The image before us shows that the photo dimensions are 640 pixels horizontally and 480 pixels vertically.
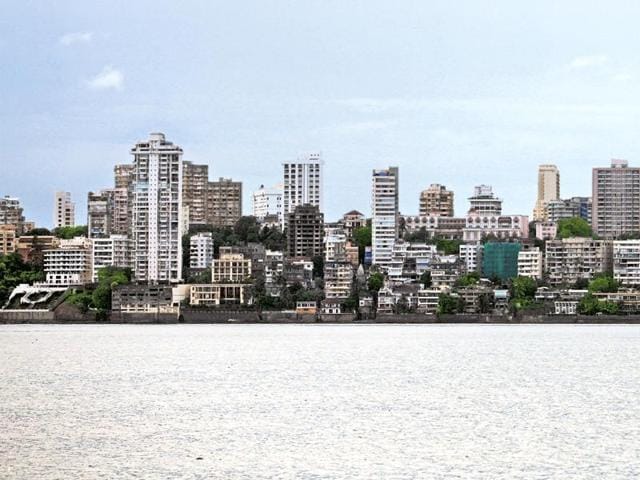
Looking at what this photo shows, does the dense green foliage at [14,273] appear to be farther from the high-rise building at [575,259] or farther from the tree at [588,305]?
the tree at [588,305]

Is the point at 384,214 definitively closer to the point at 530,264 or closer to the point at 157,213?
the point at 530,264

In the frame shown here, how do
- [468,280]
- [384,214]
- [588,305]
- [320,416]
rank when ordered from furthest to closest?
[384,214], [468,280], [588,305], [320,416]

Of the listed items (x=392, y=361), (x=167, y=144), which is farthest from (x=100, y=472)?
(x=167, y=144)

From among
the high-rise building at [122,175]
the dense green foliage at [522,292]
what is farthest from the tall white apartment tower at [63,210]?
the dense green foliage at [522,292]

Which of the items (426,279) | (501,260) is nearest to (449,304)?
(426,279)

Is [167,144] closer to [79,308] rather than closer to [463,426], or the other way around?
[79,308]

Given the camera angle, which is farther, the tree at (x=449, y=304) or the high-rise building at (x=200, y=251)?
the high-rise building at (x=200, y=251)
